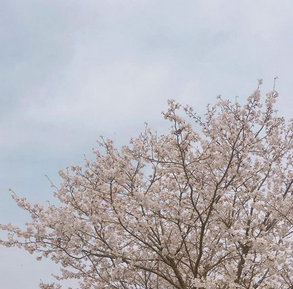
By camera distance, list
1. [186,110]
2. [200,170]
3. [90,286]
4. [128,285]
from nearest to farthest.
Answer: [186,110] < [200,170] < [128,285] < [90,286]

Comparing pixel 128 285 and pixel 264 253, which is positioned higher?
pixel 128 285

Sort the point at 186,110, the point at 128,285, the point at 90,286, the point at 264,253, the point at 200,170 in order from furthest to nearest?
the point at 90,286 → the point at 128,285 → the point at 200,170 → the point at 186,110 → the point at 264,253

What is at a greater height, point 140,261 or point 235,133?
point 235,133

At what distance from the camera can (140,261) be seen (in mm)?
8320

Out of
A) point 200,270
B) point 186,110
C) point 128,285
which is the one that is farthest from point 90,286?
point 186,110

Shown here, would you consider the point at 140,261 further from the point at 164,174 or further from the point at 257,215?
the point at 257,215

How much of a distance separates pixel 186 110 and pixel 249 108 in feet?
4.14

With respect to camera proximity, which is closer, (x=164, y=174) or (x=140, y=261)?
(x=140, y=261)

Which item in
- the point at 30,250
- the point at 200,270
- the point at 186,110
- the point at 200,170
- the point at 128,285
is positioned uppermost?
the point at 186,110

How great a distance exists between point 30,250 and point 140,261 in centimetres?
231

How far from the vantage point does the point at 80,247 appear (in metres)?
8.30

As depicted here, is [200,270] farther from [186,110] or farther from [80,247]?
[186,110]

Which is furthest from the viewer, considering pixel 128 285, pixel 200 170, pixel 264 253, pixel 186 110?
pixel 128 285

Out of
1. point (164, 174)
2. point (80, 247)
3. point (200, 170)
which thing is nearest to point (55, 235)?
point (80, 247)
